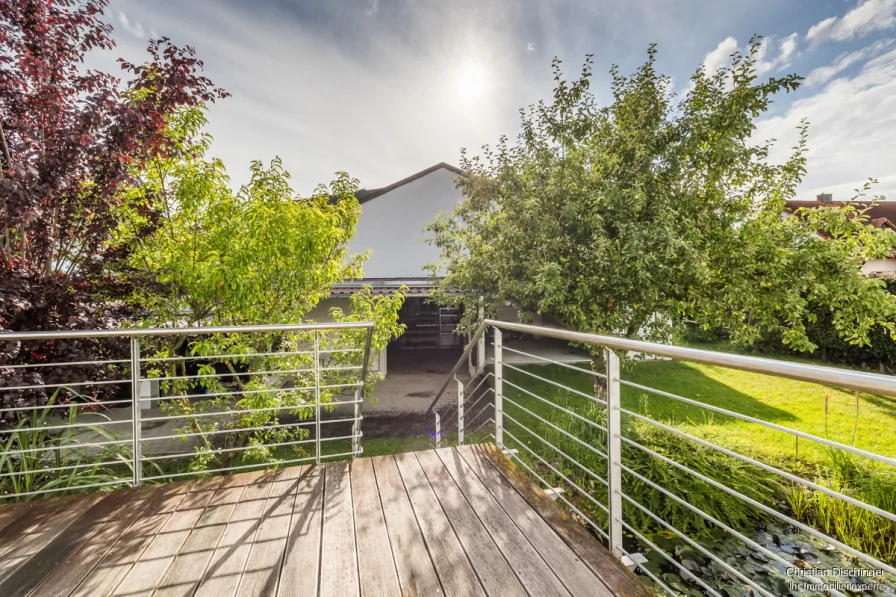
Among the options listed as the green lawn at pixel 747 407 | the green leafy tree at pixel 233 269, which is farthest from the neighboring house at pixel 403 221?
the green leafy tree at pixel 233 269

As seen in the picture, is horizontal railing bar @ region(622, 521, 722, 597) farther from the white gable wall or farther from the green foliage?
the white gable wall

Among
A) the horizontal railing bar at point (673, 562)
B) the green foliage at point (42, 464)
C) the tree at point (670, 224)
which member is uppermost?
the tree at point (670, 224)

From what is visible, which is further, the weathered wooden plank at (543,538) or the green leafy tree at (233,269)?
the green leafy tree at (233,269)

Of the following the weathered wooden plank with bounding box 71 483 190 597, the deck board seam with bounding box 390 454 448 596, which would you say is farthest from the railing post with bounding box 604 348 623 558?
the weathered wooden plank with bounding box 71 483 190 597

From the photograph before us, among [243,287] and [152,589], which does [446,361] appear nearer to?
[243,287]

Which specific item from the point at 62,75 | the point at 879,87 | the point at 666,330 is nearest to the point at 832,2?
the point at 879,87

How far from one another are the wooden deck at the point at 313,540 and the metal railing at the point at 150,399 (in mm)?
215

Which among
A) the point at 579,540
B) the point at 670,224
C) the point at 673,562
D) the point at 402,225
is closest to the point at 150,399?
the point at 579,540

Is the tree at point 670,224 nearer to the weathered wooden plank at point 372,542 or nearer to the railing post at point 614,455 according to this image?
the railing post at point 614,455

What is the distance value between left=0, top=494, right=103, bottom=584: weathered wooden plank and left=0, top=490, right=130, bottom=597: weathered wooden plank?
0.02 m

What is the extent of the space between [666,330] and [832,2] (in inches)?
267

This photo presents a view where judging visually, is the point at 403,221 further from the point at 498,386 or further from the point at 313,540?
the point at 313,540

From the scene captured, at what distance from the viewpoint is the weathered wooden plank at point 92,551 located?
158 cm

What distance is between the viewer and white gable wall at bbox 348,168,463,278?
1088 centimetres
